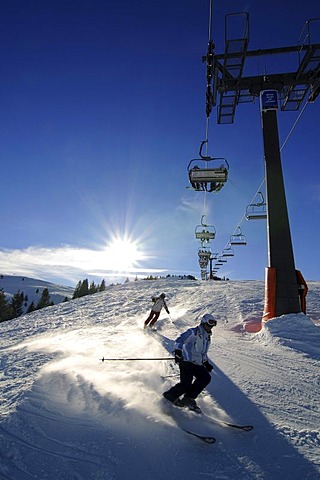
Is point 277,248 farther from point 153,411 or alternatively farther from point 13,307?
point 13,307

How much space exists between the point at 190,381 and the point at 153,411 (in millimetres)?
721

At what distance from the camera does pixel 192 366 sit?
4.44m

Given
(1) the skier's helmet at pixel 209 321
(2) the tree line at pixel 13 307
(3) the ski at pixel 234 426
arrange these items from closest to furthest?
1. (3) the ski at pixel 234 426
2. (1) the skier's helmet at pixel 209 321
3. (2) the tree line at pixel 13 307

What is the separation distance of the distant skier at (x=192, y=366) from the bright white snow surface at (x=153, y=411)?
0.97ft

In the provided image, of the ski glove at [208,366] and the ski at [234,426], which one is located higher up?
the ski glove at [208,366]

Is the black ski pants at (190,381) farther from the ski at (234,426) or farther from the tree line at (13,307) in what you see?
the tree line at (13,307)

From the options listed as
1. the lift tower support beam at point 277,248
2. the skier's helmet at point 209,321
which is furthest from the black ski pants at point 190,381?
the lift tower support beam at point 277,248

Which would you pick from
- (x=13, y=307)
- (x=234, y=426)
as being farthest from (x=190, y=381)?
(x=13, y=307)

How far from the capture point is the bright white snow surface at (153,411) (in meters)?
3.08

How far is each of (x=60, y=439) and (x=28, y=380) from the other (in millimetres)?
2206

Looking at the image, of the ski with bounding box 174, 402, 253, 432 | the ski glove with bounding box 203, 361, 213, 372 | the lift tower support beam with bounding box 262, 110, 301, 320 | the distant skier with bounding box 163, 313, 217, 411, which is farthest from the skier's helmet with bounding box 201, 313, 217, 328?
the lift tower support beam with bounding box 262, 110, 301, 320

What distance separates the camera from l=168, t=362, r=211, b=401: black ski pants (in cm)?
437

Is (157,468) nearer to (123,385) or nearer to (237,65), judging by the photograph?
(123,385)

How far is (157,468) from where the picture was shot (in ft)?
10.0
